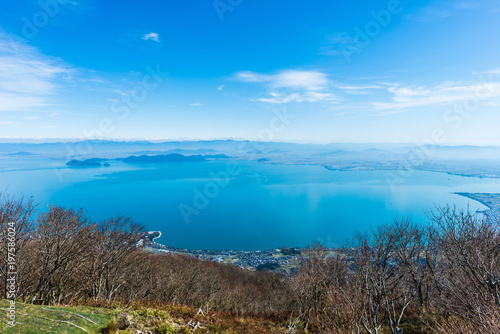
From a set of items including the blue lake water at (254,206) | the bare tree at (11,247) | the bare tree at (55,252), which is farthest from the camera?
the blue lake water at (254,206)

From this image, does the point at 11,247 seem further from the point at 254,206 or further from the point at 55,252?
the point at 254,206

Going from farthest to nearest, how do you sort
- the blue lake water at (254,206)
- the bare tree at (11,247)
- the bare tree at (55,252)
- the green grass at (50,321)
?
1. the blue lake water at (254,206)
2. the bare tree at (55,252)
3. the bare tree at (11,247)
4. the green grass at (50,321)

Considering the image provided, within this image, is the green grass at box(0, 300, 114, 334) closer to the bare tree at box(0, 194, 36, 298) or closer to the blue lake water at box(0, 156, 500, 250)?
the bare tree at box(0, 194, 36, 298)

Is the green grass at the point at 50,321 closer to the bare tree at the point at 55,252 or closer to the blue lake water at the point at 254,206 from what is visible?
the bare tree at the point at 55,252

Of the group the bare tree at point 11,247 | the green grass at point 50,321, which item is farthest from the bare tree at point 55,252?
the green grass at point 50,321

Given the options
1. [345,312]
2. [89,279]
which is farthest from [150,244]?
[345,312]

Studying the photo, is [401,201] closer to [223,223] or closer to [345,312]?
[223,223]

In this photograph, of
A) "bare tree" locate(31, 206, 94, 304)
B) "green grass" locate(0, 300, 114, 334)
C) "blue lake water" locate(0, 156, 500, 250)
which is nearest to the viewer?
"green grass" locate(0, 300, 114, 334)

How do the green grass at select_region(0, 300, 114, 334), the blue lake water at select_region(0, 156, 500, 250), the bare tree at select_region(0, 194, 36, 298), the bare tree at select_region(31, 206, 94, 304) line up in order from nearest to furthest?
the green grass at select_region(0, 300, 114, 334), the bare tree at select_region(0, 194, 36, 298), the bare tree at select_region(31, 206, 94, 304), the blue lake water at select_region(0, 156, 500, 250)

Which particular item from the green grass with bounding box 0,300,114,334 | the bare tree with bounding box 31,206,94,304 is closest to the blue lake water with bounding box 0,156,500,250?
the bare tree with bounding box 31,206,94,304
